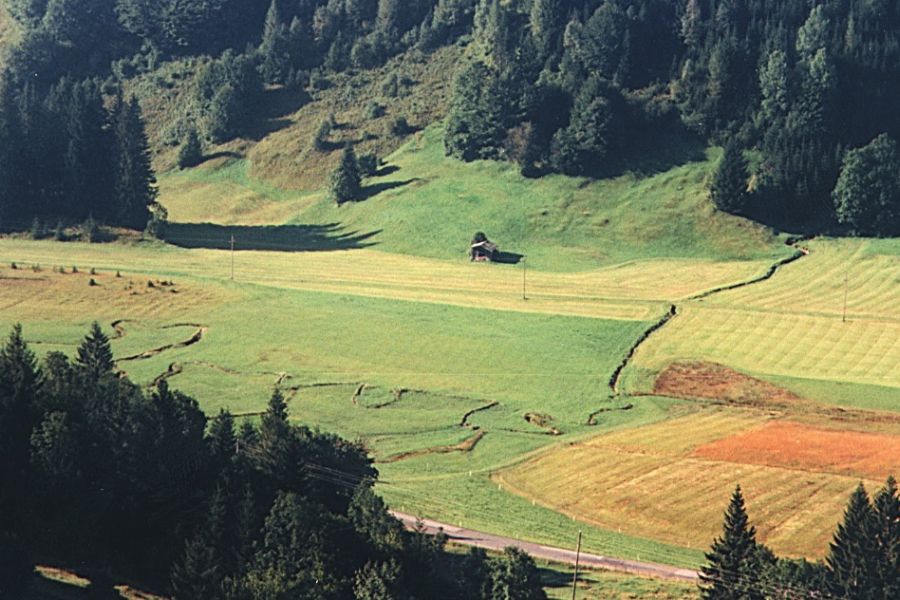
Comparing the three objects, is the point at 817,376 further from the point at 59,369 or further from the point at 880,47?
the point at 880,47

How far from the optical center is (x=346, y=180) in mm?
192000

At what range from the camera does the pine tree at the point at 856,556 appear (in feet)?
220

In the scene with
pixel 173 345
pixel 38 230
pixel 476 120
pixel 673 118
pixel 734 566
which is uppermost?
pixel 673 118

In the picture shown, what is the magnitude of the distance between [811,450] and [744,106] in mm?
100463

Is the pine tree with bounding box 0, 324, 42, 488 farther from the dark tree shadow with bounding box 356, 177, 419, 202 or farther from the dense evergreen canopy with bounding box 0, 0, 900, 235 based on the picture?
the dark tree shadow with bounding box 356, 177, 419, 202

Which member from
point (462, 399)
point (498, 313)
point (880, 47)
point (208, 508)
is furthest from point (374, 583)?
point (880, 47)

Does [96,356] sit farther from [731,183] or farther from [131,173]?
[731,183]

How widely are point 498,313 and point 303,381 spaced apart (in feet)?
88.5

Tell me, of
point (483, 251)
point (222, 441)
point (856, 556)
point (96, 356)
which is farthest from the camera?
point (483, 251)

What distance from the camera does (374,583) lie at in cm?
6869

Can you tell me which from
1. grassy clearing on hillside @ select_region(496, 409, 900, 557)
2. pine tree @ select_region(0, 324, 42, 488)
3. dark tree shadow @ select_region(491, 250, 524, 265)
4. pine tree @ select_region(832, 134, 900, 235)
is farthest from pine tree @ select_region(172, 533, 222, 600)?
pine tree @ select_region(832, 134, 900, 235)

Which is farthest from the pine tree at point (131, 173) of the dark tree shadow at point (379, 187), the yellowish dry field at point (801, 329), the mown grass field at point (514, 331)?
the yellowish dry field at point (801, 329)

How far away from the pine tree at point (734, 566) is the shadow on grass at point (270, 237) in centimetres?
10805

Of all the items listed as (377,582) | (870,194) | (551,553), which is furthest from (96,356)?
(870,194)
